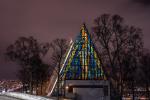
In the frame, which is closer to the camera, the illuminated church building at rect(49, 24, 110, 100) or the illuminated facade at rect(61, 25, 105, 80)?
the illuminated church building at rect(49, 24, 110, 100)

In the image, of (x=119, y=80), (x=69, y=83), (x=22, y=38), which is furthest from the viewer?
(x=69, y=83)

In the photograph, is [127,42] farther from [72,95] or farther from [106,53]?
[72,95]

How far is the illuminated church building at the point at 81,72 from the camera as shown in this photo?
104 meters

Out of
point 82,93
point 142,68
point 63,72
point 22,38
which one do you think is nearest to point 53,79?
point 63,72

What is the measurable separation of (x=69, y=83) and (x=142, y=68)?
156 ft

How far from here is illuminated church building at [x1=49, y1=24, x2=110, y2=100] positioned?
10407 centimetres

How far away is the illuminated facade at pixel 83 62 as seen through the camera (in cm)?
11012

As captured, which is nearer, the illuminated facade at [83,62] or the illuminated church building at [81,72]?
the illuminated church building at [81,72]

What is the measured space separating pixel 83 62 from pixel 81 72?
145 inches

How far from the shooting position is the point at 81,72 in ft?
365

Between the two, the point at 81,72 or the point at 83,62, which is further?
the point at 83,62

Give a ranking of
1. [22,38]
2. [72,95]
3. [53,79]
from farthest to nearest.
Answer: [53,79] < [72,95] < [22,38]

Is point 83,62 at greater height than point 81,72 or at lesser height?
greater

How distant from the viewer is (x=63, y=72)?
11069cm
